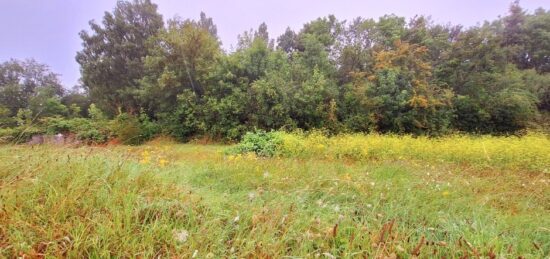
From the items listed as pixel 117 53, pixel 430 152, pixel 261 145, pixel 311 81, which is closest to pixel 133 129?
pixel 117 53

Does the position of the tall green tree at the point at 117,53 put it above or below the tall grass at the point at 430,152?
above

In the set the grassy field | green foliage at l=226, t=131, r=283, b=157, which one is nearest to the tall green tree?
green foliage at l=226, t=131, r=283, b=157

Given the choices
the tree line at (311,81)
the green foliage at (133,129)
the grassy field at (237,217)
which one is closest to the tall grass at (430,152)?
the grassy field at (237,217)

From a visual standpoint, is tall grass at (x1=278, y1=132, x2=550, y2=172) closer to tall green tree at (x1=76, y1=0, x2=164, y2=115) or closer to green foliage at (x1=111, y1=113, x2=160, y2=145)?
green foliage at (x1=111, y1=113, x2=160, y2=145)

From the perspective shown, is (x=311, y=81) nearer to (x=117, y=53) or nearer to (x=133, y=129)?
(x=133, y=129)

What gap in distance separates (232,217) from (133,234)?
0.62 meters

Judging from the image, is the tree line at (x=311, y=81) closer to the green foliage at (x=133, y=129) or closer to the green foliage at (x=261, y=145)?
the green foliage at (x=133, y=129)

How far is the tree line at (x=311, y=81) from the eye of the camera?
11672 mm

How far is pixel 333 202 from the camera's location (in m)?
2.52

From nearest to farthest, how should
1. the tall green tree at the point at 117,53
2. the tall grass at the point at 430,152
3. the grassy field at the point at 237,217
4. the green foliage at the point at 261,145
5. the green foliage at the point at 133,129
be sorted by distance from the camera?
the grassy field at the point at 237,217 → the tall grass at the point at 430,152 → the green foliage at the point at 261,145 → the green foliage at the point at 133,129 → the tall green tree at the point at 117,53

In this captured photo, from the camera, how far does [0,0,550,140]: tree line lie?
11672mm

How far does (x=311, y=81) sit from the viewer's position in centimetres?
1175

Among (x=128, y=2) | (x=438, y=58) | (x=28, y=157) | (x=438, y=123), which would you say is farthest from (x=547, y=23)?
(x=128, y=2)

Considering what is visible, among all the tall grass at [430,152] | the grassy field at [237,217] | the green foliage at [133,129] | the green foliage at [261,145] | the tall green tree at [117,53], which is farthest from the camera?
the tall green tree at [117,53]
